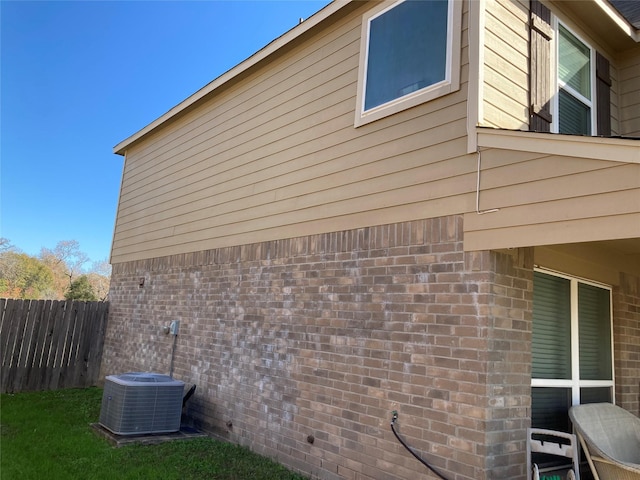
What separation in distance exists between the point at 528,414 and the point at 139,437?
476 cm

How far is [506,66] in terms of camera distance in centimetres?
441

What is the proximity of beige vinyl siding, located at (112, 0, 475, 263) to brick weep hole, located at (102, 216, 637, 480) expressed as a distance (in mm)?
319

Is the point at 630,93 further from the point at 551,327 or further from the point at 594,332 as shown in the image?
the point at 551,327

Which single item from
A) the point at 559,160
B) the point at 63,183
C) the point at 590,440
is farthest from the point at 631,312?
the point at 63,183

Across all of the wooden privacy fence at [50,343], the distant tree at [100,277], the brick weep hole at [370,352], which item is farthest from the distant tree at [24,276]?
the brick weep hole at [370,352]

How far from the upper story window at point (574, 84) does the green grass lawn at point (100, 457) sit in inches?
191

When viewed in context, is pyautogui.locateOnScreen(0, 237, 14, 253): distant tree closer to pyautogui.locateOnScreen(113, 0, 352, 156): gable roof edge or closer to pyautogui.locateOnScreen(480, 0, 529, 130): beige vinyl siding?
pyautogui.locateOnScreen(113, 0, 352, 156): gable roof edge

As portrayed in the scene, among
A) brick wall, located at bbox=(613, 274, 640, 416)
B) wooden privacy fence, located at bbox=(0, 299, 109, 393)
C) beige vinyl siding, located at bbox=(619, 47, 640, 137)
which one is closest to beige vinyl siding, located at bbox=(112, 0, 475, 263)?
wooden privacy fence, located at bbox=(0, 299, 109, 393)

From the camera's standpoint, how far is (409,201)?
4547 mm

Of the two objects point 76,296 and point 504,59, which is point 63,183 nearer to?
point 76,296

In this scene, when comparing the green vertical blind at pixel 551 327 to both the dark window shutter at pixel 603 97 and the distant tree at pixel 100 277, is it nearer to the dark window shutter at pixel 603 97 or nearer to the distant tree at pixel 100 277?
the dark window shutter at pixel 603 97

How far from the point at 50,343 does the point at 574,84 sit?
427 inches

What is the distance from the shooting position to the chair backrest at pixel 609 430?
3.96 metres

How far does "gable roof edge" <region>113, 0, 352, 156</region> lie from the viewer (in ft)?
19.7
